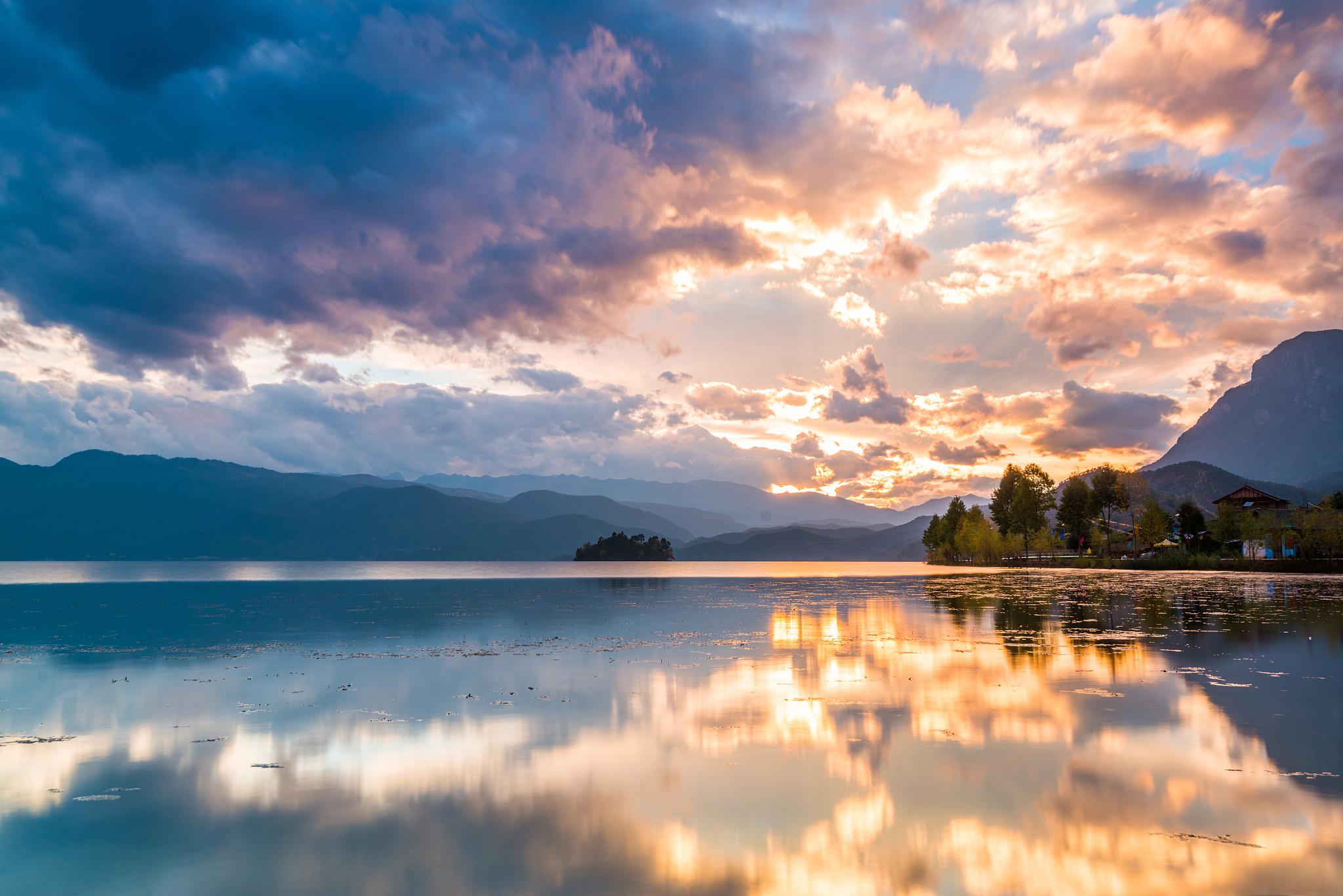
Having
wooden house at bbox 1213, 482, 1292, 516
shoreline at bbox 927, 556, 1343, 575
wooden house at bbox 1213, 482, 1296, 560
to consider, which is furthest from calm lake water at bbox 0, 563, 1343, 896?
wooden house at bbox 1213, 482, 1292, 516

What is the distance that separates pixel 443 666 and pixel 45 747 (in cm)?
1433

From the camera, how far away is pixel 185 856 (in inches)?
471

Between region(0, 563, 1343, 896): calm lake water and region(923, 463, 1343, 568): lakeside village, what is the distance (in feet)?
353

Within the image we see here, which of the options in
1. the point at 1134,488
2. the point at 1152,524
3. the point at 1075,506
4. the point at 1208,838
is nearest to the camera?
the point at 1208,838

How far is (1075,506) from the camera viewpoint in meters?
173

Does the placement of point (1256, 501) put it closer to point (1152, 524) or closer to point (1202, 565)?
point (1152, 524)

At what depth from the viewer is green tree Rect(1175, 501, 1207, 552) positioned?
518 feet

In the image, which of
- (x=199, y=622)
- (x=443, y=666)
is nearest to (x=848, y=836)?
(x=443, y=666)

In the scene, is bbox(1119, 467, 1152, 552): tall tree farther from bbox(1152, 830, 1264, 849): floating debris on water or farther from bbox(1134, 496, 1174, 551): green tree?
bbox(1152, 830, 1264, 849): floating debris on water

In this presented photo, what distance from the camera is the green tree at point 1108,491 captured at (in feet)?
541

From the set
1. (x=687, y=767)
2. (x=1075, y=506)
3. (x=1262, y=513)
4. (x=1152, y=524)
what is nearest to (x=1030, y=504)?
(x=1075, y=506)

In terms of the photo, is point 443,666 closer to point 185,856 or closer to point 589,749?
point 589,749

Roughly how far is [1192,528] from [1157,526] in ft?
31.8

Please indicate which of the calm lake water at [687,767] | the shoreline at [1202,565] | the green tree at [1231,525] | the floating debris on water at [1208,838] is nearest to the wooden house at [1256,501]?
the green tree at [1231,525]
